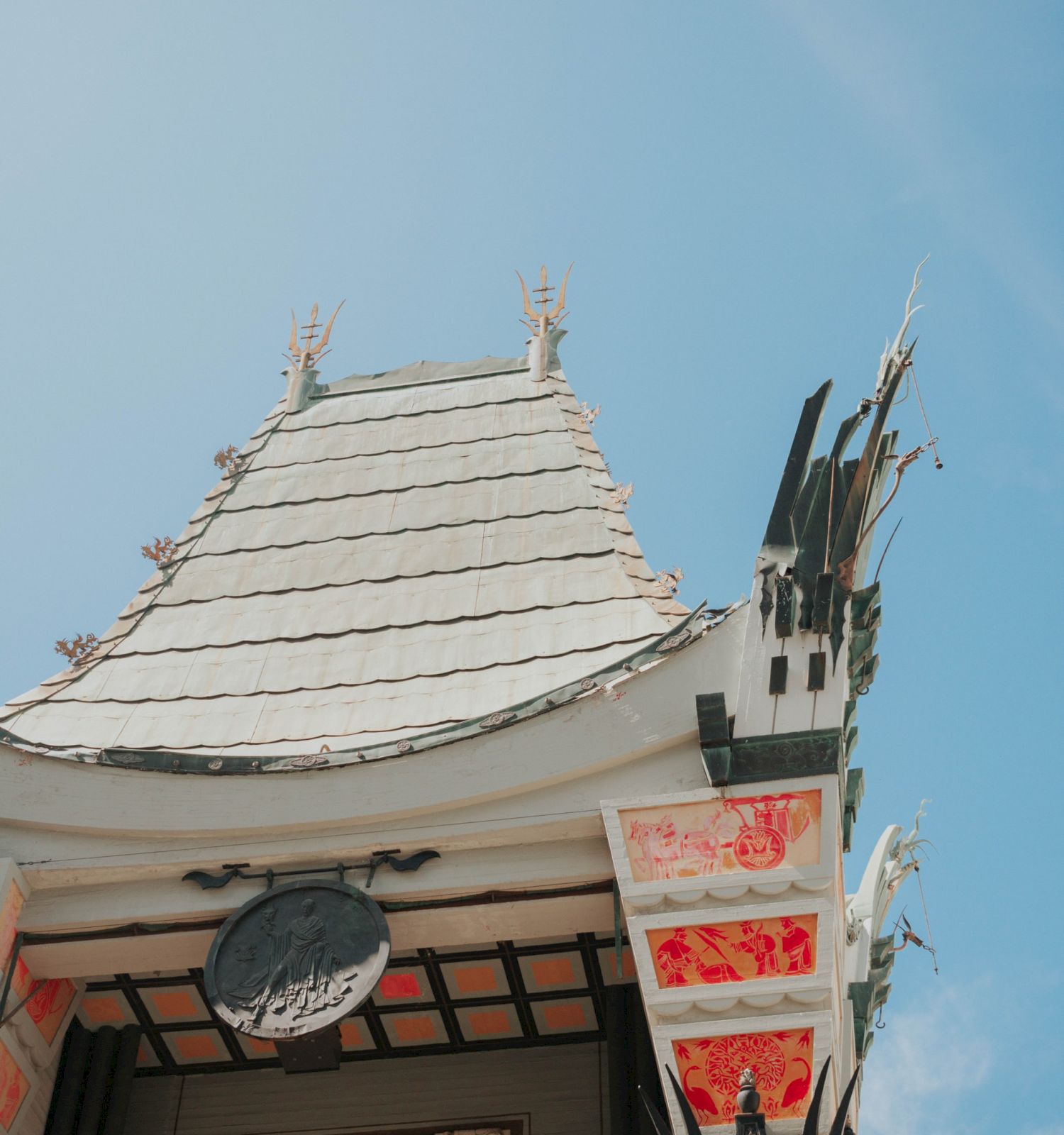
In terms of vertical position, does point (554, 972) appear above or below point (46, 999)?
below

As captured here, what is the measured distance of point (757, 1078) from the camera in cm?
816

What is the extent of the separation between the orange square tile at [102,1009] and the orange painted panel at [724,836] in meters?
4.06

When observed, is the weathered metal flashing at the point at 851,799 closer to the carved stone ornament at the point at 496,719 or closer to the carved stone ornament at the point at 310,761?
the carved stone ornament at the point at 496,719

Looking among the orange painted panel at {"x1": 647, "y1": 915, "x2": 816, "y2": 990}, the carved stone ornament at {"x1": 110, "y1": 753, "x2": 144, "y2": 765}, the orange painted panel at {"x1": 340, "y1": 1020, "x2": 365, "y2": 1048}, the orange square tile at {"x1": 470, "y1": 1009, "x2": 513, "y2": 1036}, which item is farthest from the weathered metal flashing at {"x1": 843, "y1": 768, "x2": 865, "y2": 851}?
the carved stone ornament at {"x1": 110, "y1": 753, "x2": 144, "y2": 765}

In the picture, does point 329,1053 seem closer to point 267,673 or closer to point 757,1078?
point 757,1078

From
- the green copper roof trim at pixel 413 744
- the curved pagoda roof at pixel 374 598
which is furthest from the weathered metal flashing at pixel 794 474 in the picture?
the curved pagoda roof at pixel 374 598

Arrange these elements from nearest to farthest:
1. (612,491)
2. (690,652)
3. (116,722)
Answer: (690,652), (116,722), (612,491)

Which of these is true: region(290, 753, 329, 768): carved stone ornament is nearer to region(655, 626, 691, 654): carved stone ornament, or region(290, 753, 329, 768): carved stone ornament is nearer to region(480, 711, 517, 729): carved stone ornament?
region(480, 711, 517, 729): carved stone ornament

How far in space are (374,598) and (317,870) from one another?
139 inches

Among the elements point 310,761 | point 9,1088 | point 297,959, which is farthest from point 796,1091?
point 9,1088

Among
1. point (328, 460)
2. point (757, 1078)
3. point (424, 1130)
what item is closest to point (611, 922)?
point (757, 1078)

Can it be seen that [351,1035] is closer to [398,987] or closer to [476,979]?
[398,987]

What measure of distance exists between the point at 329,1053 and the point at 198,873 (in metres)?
1.38

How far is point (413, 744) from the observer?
951 cm
